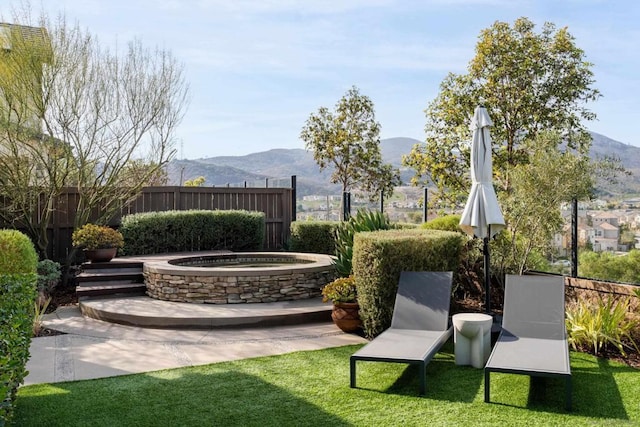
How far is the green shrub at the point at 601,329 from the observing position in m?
6.14

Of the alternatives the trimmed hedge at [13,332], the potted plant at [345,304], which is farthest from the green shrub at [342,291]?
the trimmed hedge at [13,332]

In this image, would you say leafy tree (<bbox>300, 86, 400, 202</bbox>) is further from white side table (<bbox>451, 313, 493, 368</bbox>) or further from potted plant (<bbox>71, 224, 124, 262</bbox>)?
white side table (<bbox>451, 313, 493, 368</bbox>)

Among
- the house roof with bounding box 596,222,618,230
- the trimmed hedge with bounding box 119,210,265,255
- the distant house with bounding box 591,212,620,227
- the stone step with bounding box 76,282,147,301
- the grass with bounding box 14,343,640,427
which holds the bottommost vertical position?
the grass with bounding box 14,343,640,427

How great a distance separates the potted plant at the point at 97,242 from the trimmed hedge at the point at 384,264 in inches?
222

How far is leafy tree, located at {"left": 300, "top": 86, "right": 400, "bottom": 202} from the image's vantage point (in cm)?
2323

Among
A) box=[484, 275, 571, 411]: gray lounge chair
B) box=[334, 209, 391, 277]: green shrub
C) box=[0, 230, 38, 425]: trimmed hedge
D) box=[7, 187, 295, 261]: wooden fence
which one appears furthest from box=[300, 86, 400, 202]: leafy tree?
box=[0, 230, 38, 425]: trimmed hedge

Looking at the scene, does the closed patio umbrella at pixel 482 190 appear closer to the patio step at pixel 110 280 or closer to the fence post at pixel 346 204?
the patio step at pixel 110 280

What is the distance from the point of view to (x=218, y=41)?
1086 cm

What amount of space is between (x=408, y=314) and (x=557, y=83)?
1357cm

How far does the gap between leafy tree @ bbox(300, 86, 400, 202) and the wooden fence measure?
8.95 m

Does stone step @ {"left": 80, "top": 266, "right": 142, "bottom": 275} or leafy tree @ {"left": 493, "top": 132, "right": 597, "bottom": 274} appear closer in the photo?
leafy tree @ {"left": 493, "top": 132, "right": 597, "bottom": 274}

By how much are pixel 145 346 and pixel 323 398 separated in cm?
275

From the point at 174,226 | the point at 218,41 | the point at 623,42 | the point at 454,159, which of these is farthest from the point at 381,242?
the point at 454,159

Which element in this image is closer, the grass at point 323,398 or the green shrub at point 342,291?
the grass at point 323,398
